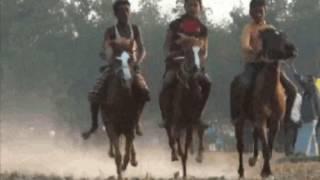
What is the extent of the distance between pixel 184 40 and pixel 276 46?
6.45 ft

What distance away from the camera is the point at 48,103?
86750 mm

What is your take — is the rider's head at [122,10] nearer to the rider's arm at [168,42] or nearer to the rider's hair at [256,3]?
the rider's arm at [168,42]

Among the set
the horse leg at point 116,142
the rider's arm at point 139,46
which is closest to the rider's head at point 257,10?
the rider's arm at point 139,46

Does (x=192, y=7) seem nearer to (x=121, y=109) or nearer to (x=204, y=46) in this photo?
(x=204, y=46)

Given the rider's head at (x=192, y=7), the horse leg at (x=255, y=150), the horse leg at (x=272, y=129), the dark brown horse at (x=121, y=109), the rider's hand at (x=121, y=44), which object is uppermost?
the rider's head at (x=192, y=7)

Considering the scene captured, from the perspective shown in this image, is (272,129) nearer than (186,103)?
Yes

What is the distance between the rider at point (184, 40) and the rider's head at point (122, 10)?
987mm

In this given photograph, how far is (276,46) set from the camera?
2069 cm

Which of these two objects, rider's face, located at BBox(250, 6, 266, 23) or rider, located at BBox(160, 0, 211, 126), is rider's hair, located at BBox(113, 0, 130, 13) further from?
rider's face, located at BBox(250, 6, 266, 23)

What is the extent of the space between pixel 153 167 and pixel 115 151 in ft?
20.1

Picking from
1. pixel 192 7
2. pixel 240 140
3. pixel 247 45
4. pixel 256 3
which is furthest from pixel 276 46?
pixel 240 140

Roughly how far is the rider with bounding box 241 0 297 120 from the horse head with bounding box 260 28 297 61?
20 centimetres

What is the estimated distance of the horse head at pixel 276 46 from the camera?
20.6m

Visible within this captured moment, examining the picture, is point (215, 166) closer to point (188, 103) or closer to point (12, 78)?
point (188, 103)
